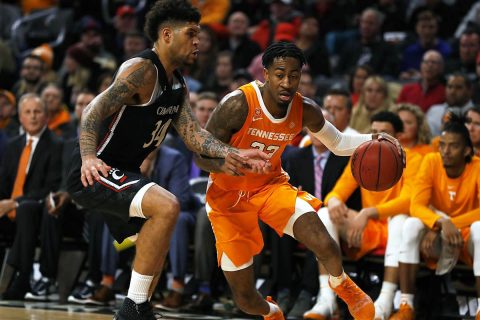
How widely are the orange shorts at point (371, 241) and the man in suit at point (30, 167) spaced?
2757 millimetres

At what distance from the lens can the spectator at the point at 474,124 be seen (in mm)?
7023

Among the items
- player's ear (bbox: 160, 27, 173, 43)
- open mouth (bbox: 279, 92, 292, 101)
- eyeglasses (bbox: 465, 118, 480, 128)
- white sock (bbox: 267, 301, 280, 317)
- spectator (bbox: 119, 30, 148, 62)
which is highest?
player's ear (bbox: 160, 27, 173, 43)

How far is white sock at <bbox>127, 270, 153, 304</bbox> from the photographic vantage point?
4.71 metres

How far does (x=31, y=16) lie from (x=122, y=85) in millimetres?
8619

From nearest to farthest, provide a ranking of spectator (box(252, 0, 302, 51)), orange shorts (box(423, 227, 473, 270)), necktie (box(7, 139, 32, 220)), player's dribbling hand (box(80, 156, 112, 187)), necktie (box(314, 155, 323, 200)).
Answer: player's dribbling hand (box(80, 156, 112, 187)) → orange shorts (box(423, 227, 473, 270)) → necktie (box(314, 155, 323, 200)) → necktie (box(7, 139, 32, 220)) → spectator (box(252, 0, 302, 51))

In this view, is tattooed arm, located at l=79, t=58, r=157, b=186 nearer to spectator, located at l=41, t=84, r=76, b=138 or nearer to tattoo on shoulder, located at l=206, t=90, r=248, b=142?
Answer: tattoo on shoulder, located at l=206, t=90, r=248, b=142

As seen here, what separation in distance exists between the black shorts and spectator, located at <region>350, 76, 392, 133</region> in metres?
3.79

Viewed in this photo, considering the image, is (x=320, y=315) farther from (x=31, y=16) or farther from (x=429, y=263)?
(x=31, y=16)

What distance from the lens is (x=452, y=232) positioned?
246 inches

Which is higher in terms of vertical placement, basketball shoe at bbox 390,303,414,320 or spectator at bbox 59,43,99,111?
spectator at bbox 59,43,99,111

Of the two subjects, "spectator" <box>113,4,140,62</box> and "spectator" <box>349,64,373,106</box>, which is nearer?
"spectator" <box>349,64,373,106</box>

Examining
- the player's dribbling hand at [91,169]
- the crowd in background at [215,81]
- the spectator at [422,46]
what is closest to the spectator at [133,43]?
the crowd in background at [215,81]

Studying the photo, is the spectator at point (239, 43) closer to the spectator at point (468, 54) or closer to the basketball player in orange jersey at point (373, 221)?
the spectator at point (468, 54)

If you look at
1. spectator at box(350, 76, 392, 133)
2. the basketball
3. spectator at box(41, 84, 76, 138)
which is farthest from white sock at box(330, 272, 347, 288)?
spectator at box(41, 84, 76, 138)
